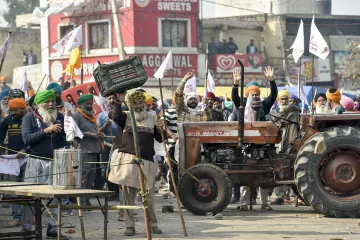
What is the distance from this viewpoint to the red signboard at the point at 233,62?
50344 mm

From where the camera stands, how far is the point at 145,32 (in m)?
46.8

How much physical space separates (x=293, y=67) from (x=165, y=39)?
9068mm

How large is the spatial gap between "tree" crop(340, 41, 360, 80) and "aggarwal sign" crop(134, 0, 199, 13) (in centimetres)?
1132

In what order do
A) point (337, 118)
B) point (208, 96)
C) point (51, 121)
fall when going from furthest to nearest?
1. point (208, 96)
2. point (337, 118)
3. point (51, 121)

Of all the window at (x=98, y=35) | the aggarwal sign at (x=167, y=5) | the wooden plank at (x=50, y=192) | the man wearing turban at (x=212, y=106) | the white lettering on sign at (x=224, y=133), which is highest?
the aggarwal sign at (x=167, y=5)

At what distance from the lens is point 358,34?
2313 inches

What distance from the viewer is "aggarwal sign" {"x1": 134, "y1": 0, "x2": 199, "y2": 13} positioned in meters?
46.7

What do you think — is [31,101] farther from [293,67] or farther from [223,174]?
[293,67]

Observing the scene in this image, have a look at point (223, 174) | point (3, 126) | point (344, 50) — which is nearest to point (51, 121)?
point (3, 126)

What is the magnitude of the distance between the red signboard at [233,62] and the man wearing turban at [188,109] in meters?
32.8

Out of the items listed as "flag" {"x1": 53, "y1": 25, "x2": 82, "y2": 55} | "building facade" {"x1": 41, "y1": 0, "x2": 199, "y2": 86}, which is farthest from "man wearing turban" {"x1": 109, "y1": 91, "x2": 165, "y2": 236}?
"building facade" {"x1": 41, "y1": 0, "x2": 199, "y2": 86}

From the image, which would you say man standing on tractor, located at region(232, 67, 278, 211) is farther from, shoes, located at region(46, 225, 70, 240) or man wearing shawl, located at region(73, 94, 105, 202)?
shoes, located at region(46, 225, 70, 240)

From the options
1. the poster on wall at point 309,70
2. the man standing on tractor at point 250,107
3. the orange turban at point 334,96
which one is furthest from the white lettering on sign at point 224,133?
the poster on wall at point 309,70

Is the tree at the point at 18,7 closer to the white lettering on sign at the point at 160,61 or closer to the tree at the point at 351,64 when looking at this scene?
the tree at the point at 351,64
